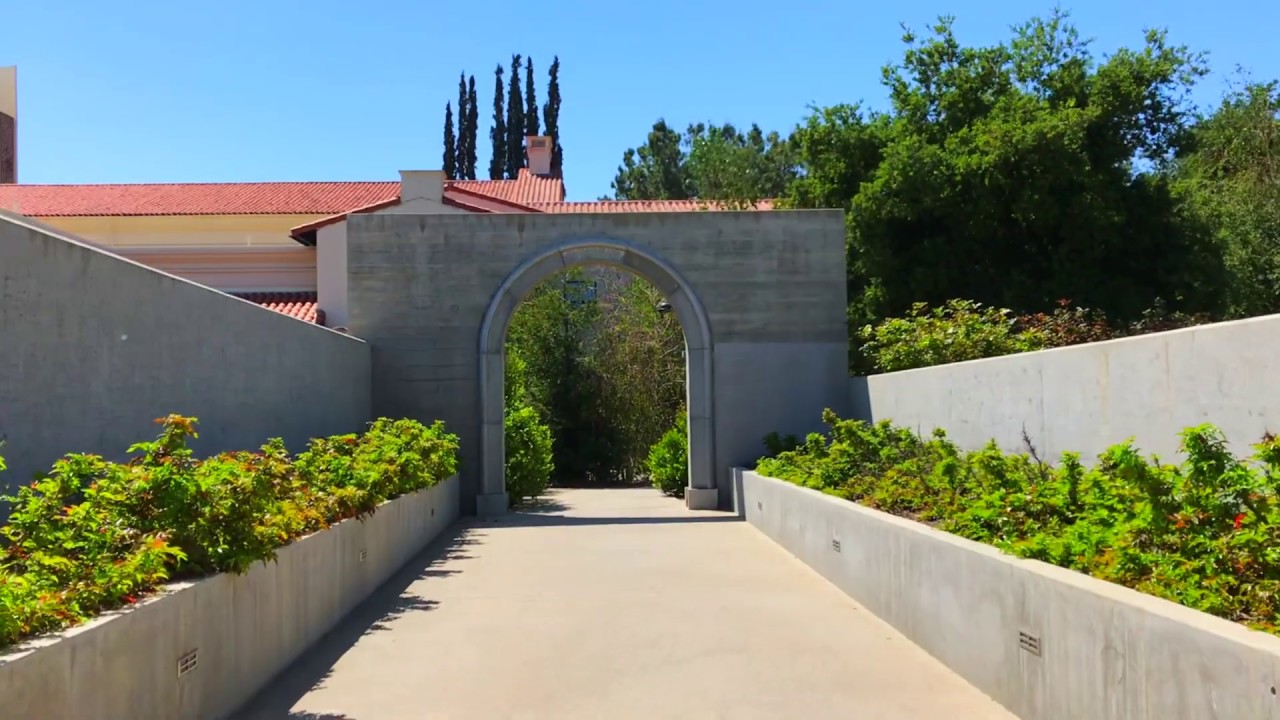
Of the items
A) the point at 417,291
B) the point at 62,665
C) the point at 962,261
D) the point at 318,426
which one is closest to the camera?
the point at 62,665

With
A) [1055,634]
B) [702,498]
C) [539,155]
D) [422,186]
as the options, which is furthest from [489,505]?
[539,155]

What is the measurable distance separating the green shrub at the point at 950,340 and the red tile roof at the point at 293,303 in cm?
1223

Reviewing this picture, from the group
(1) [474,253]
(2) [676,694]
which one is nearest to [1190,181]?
(1) [474,253]

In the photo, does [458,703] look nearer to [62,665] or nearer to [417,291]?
[62,665]

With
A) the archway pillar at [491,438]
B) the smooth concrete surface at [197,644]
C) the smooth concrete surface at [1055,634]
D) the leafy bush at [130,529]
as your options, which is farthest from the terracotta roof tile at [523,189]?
the leafy bush at [130,529]

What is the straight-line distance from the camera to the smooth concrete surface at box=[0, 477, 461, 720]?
407 centimetres

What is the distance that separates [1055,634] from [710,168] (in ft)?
107

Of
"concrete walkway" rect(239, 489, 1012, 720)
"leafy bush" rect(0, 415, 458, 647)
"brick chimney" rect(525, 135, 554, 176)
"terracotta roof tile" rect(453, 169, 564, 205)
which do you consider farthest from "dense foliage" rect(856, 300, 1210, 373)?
"brick chimney" rect(525, 135, 554, 176)

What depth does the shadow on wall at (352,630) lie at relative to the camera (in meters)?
6.11

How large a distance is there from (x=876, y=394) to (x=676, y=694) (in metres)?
9.88

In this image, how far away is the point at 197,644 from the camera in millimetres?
5492

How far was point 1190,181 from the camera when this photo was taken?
23.9m

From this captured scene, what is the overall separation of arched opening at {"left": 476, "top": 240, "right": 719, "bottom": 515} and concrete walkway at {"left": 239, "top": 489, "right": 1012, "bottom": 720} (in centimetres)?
533

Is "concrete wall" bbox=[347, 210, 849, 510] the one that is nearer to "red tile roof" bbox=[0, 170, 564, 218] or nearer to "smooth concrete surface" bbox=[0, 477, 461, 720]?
"smooth concrete surface" bbox=[0, 477, 461, 720]
